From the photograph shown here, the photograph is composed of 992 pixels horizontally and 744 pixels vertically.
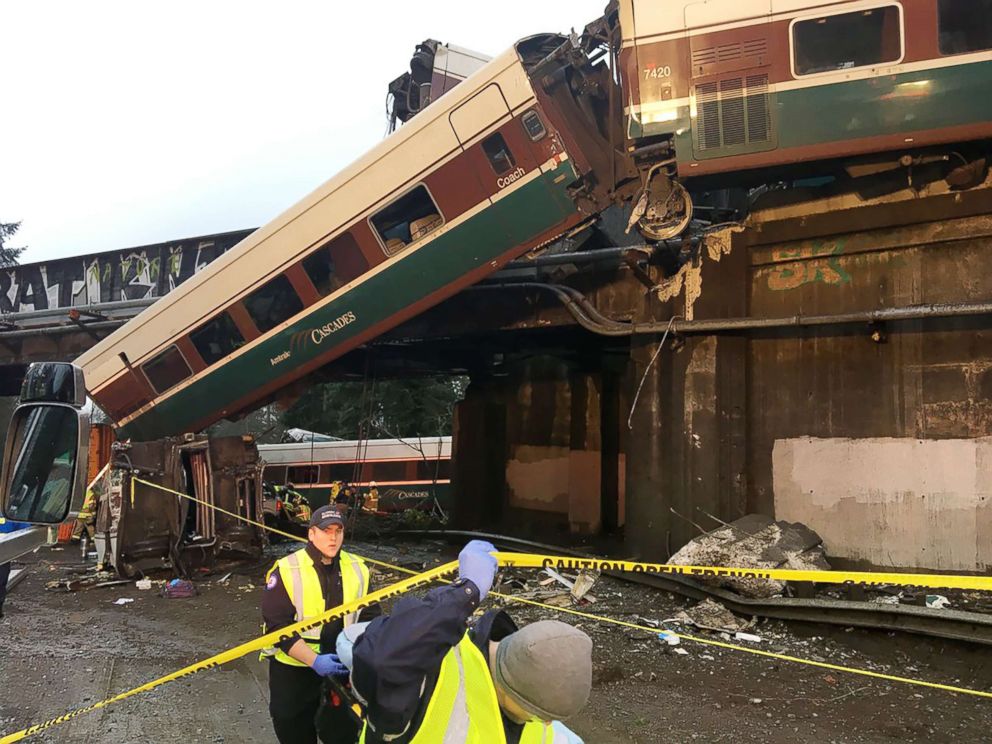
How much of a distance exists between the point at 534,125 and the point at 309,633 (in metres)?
6.43

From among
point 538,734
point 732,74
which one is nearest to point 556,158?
point 732,74

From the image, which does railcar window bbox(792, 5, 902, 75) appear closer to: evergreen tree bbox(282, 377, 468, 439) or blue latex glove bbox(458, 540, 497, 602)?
blue latex glove bbox(458, 540, 497, 602)

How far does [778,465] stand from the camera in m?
8.04

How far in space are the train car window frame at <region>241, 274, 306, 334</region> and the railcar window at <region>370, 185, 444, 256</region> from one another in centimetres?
156

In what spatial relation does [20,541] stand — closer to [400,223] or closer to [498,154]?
[400,223]

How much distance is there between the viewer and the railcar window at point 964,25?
6309mm

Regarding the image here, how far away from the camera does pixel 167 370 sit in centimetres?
1035

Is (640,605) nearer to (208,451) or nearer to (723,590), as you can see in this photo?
(723,590)

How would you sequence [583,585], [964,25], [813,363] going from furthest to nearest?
[813,363]
[583,585]
[964,25]

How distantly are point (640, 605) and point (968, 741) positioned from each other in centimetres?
331

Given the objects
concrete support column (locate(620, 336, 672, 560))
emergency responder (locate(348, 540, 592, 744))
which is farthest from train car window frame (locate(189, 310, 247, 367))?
emergency responder (locate(348, 540, 592, 744))

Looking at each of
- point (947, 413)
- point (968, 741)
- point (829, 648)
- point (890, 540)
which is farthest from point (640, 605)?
point (947, 413)

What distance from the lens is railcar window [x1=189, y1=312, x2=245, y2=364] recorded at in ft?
32.4

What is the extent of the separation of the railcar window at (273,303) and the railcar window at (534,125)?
12.6 feet
